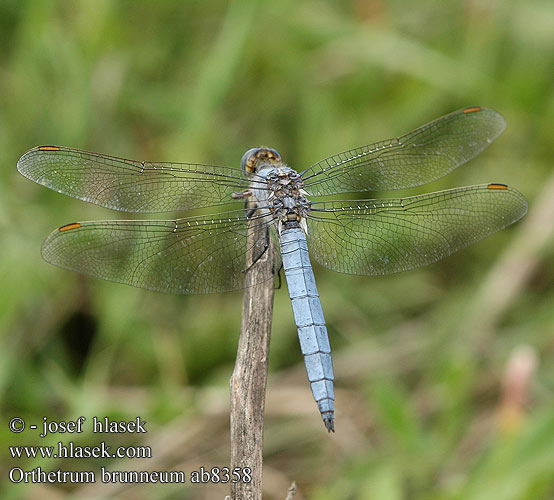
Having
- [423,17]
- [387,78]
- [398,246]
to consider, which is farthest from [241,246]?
[423,17]

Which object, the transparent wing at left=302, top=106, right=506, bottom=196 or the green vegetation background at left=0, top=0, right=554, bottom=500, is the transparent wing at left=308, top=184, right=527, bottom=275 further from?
the green vegetation background at left=0, top=0, right=554, bottom=500

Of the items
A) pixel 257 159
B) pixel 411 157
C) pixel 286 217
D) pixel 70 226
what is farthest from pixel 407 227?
pixel 70 226

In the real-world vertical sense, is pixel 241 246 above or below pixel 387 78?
below

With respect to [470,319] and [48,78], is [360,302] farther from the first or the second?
[48,78]

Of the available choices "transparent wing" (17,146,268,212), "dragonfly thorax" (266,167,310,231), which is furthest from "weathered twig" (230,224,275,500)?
"transparent wing" (17,146,268,212)

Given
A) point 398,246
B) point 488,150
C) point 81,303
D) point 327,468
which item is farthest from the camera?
point 488,150

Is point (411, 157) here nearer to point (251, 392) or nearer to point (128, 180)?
point (128, 180)

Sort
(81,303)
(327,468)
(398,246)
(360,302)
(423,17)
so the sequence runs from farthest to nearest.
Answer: (423,17) < (360,302) < (81,303) < (327,468) < (398,246)
